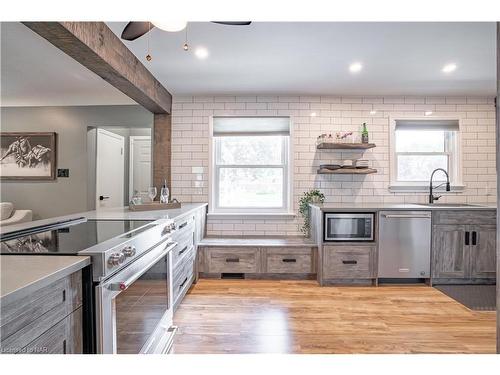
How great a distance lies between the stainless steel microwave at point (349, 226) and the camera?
11.8 ft

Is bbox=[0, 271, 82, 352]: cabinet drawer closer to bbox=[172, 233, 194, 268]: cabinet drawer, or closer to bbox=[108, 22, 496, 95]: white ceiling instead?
bbox=[172, 233, 194, 268]: cabinet drawer

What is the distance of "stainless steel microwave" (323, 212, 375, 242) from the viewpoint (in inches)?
141

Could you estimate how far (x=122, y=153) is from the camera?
5.80 metres

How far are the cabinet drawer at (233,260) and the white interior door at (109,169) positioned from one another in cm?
237

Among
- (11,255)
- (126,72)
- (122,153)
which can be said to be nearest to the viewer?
(11,255)

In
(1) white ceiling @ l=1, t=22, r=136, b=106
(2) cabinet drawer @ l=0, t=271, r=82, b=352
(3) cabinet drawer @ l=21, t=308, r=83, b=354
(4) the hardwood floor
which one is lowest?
(4) the hardwood floor

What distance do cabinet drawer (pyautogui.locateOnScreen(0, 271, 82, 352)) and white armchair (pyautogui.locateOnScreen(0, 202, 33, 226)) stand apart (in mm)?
4514

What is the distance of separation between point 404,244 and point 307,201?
1237 mm

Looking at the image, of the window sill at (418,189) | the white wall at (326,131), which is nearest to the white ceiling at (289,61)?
the white wall at (326,131)

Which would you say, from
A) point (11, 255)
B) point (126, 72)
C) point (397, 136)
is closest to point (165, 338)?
point (11, 255)

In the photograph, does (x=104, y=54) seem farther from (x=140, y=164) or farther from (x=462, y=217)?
(x=140, y=164)

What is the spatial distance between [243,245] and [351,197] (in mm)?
1633

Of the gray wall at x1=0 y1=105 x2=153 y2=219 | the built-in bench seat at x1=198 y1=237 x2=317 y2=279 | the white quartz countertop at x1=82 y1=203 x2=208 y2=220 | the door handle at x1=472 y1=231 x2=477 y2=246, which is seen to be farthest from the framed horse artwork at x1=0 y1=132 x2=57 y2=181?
the door handle at x1=472 y1=231 x2=477 y2=246
